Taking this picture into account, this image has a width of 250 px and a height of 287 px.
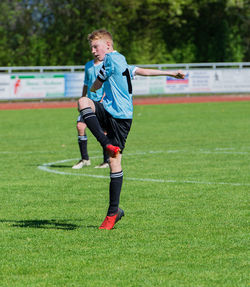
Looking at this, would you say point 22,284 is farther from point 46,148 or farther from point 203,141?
point 203,141

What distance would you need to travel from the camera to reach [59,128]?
21562mm

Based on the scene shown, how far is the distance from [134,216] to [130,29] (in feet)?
133

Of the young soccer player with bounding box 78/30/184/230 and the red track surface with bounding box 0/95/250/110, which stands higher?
the young soccer player with bounding box 78/30/184/230

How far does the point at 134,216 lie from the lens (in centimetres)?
780

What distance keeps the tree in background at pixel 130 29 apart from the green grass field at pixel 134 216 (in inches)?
1054

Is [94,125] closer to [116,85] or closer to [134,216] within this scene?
[116,85]

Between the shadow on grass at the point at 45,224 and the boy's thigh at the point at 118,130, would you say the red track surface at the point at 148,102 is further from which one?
the boy's thigh at the point at 118,130

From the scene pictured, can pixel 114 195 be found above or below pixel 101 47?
below

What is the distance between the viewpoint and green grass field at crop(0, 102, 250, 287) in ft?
17.8

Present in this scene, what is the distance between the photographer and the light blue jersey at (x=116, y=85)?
282 inches

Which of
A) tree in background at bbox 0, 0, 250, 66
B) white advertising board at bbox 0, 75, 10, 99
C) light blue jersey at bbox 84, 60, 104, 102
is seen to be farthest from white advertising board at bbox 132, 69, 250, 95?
light blue jersey at bbox 84, 60, 104, 102

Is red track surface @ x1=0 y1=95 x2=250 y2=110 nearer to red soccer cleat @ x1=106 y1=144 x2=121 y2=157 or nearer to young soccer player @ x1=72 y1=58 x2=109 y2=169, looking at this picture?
young soccer player @ x1=72 y1=58 x2=109 y2=169

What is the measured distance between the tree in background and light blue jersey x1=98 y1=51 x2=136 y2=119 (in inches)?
1366

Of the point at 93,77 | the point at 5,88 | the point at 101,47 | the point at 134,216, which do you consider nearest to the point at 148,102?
the point at 5,88
